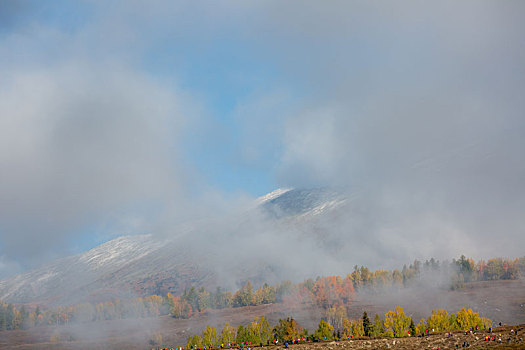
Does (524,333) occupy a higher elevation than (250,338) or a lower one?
higher

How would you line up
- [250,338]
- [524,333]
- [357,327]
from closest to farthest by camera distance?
1. [524,333]
2. [250,338]
3. [357,327]

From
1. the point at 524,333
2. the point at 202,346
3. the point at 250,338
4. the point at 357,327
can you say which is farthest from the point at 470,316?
the point at 202,346

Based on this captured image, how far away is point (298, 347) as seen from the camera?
4405 inches

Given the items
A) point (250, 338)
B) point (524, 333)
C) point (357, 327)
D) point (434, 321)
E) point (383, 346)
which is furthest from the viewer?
point (357, 327)

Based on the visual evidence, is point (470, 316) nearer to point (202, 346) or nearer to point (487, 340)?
point (487, 340)

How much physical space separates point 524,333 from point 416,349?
73.7 ft

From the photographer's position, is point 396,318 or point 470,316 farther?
point 396,318

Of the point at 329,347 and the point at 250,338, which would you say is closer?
the point at 329,347

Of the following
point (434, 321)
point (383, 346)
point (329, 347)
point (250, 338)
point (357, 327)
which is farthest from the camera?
point (357, 327)

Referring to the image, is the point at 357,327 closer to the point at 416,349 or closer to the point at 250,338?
the point at 250,338

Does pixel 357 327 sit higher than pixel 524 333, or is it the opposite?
pixel 524 333

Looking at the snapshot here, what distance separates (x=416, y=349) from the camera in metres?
90.4

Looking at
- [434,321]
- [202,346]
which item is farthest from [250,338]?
[434,321]

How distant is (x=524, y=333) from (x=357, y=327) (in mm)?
86212
